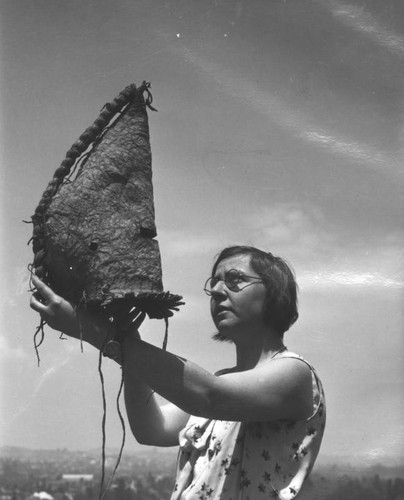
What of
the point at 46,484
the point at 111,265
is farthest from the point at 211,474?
the point at 46,484

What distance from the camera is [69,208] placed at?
66.7 inches

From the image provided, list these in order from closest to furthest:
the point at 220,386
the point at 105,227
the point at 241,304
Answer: the point at 220,386 → the point at 105,227 → the point at 241,304

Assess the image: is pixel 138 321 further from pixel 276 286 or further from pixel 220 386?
pixel 276 286

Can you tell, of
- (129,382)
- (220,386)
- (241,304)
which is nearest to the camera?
(220,386)

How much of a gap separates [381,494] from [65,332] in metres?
4.92

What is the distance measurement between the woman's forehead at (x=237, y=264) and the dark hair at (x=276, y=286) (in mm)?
12

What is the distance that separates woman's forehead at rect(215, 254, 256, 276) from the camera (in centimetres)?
185

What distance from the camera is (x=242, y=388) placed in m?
1.56

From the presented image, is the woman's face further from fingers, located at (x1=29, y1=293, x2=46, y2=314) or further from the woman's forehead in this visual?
fingers, located at (x1=29, y1=293, x2=46, y2=314)

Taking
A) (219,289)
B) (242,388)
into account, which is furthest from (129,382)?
(242,388)

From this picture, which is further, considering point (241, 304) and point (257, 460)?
point (241, 304)

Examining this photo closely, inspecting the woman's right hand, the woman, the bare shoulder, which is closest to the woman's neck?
the woman

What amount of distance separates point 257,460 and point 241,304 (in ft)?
1.35

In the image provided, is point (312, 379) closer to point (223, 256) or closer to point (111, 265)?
point (223, 256)
